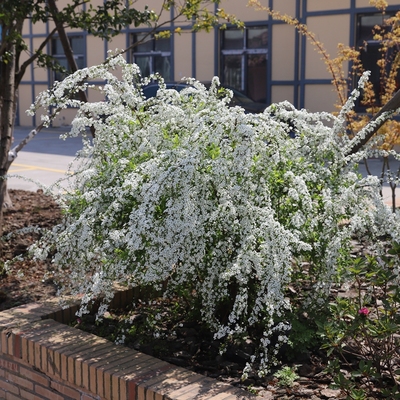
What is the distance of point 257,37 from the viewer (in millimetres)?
18203

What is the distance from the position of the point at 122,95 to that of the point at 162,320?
4.22 feet

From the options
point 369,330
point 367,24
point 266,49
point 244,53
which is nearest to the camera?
point 369,330

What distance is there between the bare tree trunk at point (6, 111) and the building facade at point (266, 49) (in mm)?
10715

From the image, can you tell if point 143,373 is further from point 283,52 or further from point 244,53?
point 244,53

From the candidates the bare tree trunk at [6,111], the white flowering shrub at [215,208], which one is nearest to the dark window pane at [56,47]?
the bare tree trunk at [6,111]

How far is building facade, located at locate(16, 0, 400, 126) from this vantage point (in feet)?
51.0

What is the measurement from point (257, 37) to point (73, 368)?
52.8ft

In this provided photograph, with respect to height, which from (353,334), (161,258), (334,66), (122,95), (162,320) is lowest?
(162,320)

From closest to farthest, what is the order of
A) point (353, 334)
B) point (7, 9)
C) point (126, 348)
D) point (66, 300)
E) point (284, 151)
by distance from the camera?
point (353, 334)
point (126, 348)
point (284, 151)
point (66, 300)
point (7, 9)

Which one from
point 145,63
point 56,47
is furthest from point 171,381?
point 56,47

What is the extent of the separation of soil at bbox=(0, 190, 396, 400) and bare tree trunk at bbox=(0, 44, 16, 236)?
810mm

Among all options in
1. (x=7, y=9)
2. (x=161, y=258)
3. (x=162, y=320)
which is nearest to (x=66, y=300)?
(x=162, y=320)

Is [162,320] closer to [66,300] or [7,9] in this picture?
[66,300]

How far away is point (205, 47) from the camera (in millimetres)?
18828
